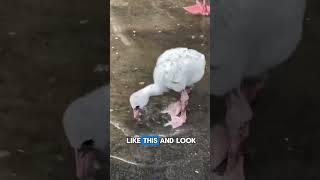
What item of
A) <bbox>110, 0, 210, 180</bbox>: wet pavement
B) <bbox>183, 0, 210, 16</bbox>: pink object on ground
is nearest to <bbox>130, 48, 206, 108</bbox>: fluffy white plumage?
<bbox>110, 0, 210, 180</bbox>: wet pavement

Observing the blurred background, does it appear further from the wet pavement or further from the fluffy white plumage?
the fluffy white plumage

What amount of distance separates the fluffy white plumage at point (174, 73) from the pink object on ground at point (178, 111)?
0.08m

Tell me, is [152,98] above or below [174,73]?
below

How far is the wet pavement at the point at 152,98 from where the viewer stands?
389cm

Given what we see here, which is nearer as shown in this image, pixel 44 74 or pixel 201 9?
pixel 201 9

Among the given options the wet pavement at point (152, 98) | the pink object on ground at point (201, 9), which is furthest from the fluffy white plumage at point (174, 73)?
the pink object on ground at point (201, 9)

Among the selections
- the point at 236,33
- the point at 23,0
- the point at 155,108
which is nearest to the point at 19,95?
the point at 23,0

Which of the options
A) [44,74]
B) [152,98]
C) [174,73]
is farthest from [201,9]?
[44,74]

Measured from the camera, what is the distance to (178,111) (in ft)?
13.0

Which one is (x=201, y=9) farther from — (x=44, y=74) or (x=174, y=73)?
(x=44, y=74)

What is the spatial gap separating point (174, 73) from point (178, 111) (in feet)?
1.01

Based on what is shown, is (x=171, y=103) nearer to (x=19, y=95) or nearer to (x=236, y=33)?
(x=236, y=33)

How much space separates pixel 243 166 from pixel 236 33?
107cm

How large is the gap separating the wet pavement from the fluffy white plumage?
0.13 ft
